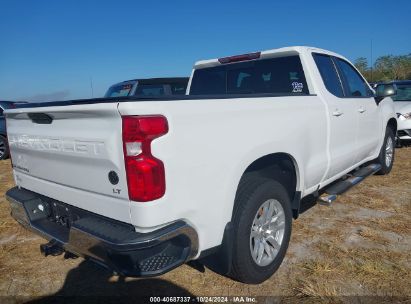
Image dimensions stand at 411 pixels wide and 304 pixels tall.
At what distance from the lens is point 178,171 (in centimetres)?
198

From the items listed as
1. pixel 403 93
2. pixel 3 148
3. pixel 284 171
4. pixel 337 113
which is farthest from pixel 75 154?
pixel 403 93

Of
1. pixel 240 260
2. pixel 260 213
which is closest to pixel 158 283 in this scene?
pixel 240 260

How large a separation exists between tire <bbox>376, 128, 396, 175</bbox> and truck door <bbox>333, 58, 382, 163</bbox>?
18.7 inches

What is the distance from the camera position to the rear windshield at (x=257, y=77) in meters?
3.65

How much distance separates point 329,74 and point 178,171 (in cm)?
273

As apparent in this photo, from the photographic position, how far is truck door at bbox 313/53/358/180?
3.63 metres

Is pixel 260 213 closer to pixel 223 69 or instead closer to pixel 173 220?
pixel 173 220

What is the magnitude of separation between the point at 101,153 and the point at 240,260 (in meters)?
1.26

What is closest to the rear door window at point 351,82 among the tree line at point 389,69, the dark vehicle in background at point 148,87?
the dark vehicle in background at point 148,87

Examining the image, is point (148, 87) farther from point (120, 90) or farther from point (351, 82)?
point (351, 82)

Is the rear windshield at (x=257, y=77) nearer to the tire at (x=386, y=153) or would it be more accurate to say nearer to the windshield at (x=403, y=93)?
the tire at (x=386, y=153)

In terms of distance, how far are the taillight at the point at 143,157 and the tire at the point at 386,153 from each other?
15.4 feet

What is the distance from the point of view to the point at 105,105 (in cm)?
194

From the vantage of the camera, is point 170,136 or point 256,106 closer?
point 170,136
